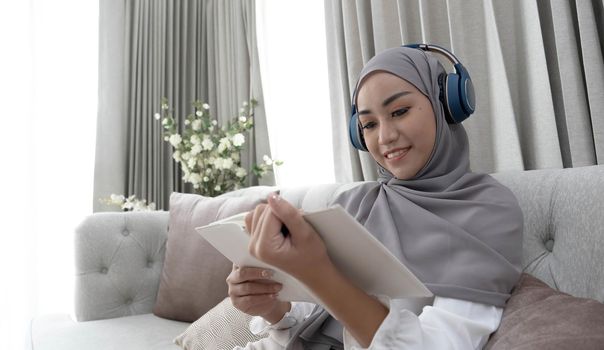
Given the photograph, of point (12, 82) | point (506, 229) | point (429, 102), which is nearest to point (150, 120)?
point (12, 82)

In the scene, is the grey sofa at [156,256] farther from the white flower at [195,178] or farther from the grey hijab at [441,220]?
the white flower at [195,178]

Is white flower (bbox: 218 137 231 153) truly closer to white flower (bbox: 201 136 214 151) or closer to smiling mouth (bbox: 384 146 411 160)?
white flower (bbox: 201 136 214 151)

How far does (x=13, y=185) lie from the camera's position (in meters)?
2.80

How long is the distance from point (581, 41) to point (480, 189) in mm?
625

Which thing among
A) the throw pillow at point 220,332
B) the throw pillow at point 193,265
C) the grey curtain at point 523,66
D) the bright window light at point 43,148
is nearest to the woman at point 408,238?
the throw pillow at point 220,332

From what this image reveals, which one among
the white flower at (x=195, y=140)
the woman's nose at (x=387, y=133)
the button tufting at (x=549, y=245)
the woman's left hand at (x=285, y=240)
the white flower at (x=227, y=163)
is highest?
the white flower at (x=195, y=140)

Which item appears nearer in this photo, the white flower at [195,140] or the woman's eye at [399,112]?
the woman's eye at [399,112]

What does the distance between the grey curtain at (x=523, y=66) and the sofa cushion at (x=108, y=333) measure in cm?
125

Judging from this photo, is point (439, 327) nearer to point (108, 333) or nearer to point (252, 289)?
point (252, 289)

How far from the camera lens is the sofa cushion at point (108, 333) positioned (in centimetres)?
146

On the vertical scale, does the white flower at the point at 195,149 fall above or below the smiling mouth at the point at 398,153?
above

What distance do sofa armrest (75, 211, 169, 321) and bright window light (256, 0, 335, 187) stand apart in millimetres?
1005

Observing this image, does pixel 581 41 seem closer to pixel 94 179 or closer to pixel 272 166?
pixel 272 166

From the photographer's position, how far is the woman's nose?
3.18ft
